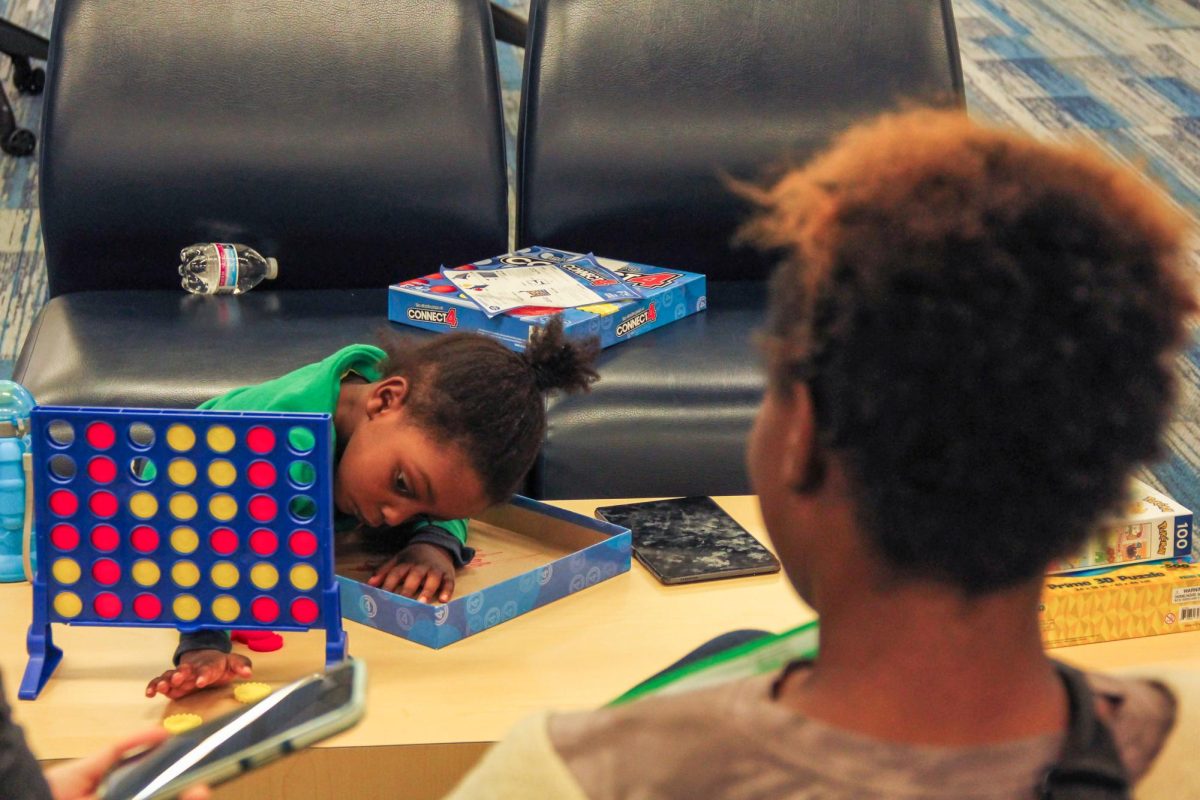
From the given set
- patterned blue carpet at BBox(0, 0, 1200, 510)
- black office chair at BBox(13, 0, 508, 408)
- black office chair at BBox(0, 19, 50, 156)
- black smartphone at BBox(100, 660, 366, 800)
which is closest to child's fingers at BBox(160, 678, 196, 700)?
black smartphone at BBox(100, 660, 366, 800)

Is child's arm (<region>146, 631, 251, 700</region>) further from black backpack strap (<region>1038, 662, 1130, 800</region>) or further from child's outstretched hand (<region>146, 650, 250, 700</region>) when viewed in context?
black backpack strap (<region>1038, 662, 1130, 800</region>)

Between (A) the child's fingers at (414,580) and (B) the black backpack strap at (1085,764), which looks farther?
(A) the child's fingers at (414,580)

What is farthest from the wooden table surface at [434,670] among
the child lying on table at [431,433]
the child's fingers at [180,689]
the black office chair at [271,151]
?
the black office chair at [271,151]

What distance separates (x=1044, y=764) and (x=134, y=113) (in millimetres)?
2087

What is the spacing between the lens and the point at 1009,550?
60 cm

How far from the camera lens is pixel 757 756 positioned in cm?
60

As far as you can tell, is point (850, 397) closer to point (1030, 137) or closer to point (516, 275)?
point (1030, 137)

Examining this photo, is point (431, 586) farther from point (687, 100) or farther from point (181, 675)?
point (687, 100)

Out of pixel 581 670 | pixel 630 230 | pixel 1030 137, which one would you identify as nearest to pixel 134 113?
pixel 630 230

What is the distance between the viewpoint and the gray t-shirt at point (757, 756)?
59 cm

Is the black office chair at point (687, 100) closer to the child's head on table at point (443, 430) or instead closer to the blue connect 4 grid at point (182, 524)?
the child's head on table at point (443, 430)

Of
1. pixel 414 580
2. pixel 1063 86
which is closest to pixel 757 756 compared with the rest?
pixel 414 580

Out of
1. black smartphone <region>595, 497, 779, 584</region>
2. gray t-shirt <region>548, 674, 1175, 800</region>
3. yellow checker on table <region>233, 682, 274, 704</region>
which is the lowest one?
yellow checker on table <region>233, 682, 274, 704</region>

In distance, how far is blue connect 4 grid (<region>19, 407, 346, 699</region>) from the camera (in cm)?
127
